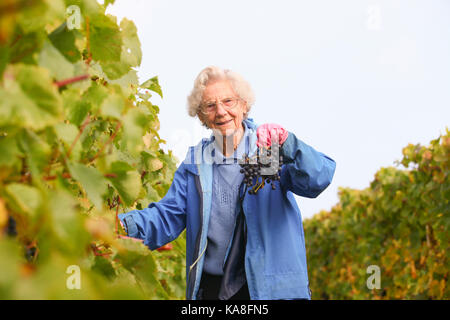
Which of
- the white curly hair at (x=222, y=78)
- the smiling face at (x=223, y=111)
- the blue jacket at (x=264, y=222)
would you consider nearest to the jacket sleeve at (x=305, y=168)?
the blue jacket at (x=264, y=222)

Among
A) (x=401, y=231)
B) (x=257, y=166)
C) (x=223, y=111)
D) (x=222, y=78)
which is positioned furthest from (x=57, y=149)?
(x=401, y=231)

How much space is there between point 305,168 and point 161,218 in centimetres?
77

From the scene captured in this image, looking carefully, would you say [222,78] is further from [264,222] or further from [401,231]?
[401,231]

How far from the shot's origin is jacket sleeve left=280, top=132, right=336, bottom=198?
7.45ft

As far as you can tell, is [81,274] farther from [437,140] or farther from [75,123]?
[437,140]

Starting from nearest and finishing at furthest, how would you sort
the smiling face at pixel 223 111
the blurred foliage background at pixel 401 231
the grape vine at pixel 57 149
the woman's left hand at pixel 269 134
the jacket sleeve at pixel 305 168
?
1. the grape vine at pixel 57 149
2. the woman's left hand at pixel 269 134
3. the jacket sleeve at pixel 305 168
4. the smiling face at pixel 223 111
5. the blurred foliage background at pixel 401 231

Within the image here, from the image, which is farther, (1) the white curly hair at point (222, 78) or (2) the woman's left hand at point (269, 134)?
(1) the white curly hair at point (222, 78)

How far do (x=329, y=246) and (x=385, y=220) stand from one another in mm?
4254

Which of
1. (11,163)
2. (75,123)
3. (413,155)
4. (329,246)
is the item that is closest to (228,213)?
(75,123)

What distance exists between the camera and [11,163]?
759 mm

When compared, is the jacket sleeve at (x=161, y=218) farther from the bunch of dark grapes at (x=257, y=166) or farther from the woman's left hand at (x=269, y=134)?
the woman's left hand at (x=269, y=134)

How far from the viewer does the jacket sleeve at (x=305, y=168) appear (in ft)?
7.45

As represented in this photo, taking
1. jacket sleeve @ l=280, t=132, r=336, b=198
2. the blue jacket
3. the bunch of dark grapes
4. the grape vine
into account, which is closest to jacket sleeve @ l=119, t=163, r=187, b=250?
the blue jacket

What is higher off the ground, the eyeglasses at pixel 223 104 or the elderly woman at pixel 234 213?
the eyeglasses at pixel 223 104
